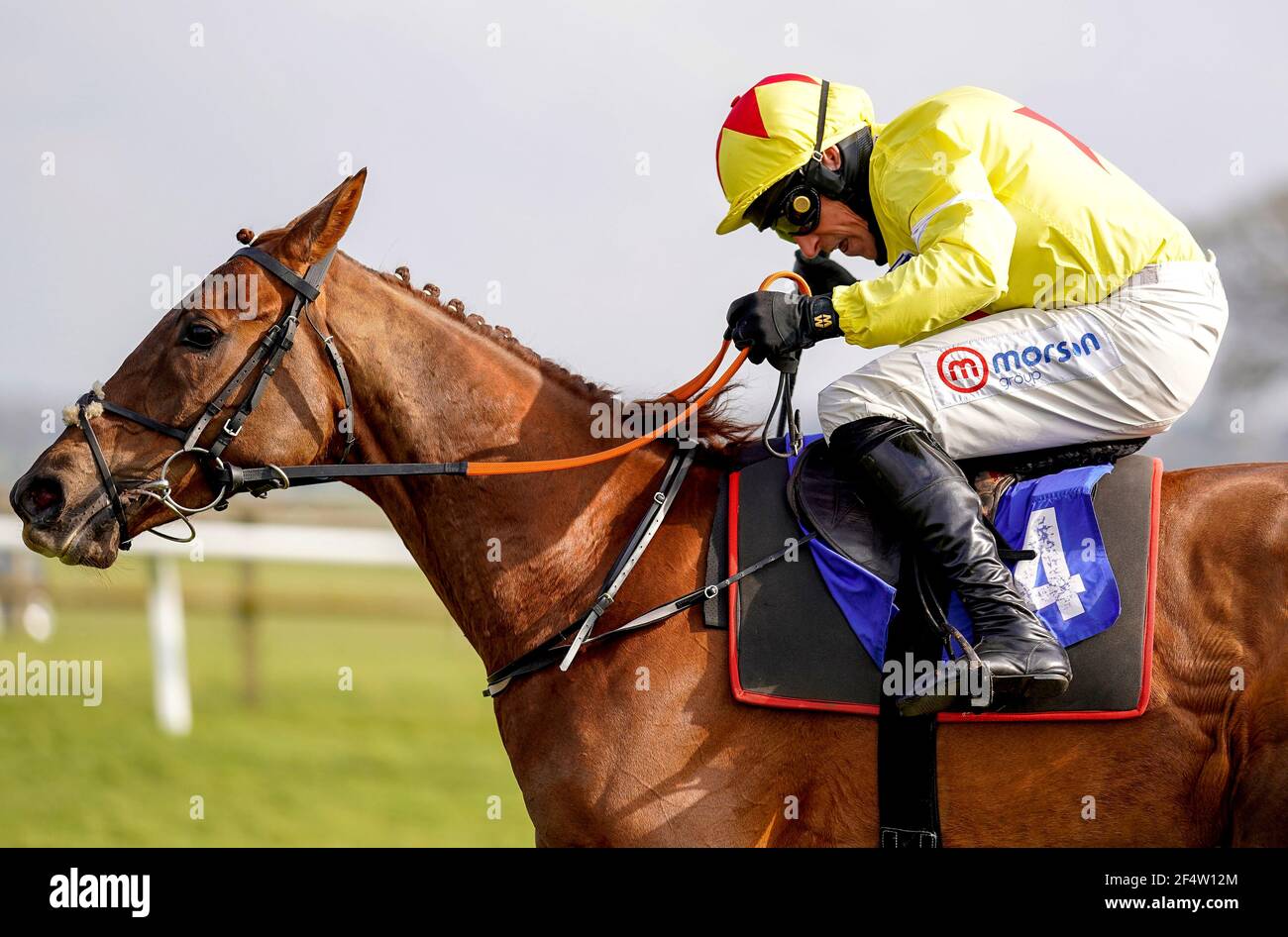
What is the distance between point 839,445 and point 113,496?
78.4 inches

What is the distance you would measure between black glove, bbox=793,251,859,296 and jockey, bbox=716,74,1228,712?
420mm

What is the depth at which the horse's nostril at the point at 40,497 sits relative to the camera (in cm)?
334

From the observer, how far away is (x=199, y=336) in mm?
3395

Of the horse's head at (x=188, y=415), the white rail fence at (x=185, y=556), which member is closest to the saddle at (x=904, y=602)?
the horse's head at (x=188, y=415)

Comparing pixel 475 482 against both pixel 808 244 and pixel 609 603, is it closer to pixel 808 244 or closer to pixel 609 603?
pixel 609 603

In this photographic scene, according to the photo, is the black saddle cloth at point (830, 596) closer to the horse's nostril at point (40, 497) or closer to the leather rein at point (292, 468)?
the leather rein at point (292, 468)

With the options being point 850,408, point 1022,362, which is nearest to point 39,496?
point 850,408

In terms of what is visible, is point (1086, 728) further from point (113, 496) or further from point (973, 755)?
point (113, 496)

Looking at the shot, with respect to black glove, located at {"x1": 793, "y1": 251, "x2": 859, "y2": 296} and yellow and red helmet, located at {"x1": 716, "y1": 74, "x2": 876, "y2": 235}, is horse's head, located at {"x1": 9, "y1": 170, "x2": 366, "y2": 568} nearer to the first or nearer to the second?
yellow and red helmet, located at {"x1": 716, "y1": 74, "x2": 876, "y2": 235}

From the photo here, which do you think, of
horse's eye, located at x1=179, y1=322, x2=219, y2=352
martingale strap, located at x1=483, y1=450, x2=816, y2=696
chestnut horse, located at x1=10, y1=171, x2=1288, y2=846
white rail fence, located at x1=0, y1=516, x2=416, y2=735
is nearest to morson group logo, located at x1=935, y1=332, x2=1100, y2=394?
chestnut horse, located at x1=10, y1=171, x2=1288, y2=846

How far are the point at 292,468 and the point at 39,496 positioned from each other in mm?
690
